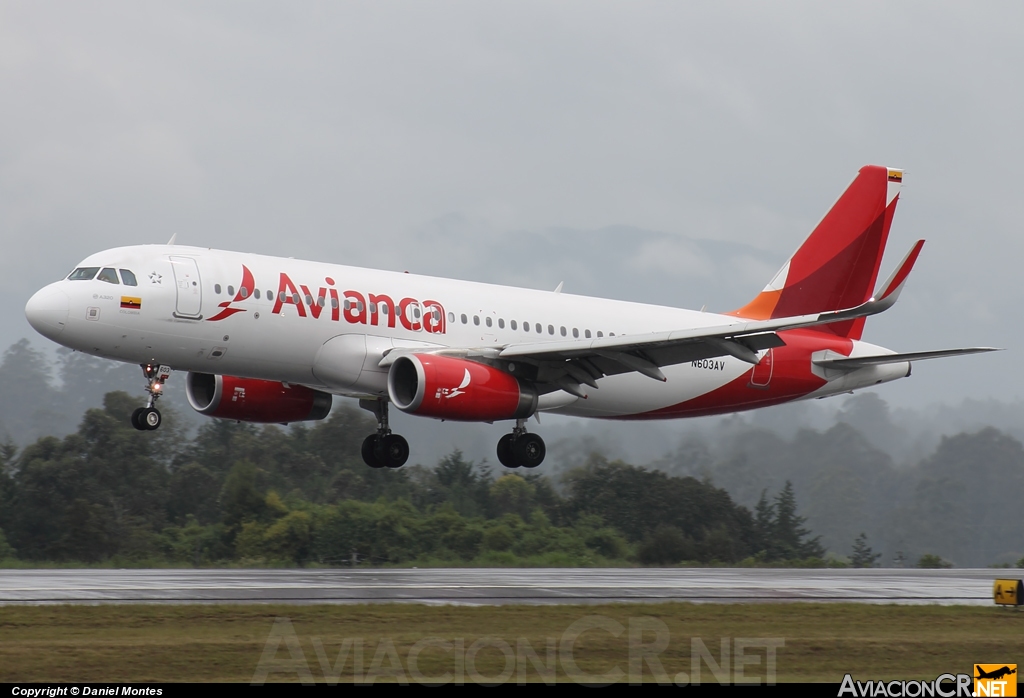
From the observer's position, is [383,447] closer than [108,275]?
No

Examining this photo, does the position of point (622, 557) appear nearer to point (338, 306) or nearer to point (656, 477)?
point (656, 477)

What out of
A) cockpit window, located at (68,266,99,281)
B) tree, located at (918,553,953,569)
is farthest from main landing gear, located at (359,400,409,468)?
tree, located at (918,553,953,569)

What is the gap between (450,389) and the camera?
1201 inches

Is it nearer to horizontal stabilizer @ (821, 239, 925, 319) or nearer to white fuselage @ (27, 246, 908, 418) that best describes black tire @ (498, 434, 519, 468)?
white fuselage @ (27, 246, 908, 418)

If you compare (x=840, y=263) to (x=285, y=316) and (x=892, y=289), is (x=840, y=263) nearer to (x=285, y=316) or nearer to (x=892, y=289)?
(x=892, y=289)

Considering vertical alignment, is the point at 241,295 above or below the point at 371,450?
above

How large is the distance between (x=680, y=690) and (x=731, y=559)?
118 ft

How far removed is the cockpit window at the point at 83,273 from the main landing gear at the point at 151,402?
2.39 metres

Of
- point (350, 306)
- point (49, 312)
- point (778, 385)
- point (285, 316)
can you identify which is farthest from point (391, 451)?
point (778, 385)

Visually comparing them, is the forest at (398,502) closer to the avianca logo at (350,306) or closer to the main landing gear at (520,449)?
the main landing gear at (520,449)

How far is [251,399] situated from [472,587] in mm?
9765

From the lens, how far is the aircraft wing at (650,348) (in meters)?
30.5

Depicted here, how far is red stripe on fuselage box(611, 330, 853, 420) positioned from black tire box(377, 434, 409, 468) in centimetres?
655

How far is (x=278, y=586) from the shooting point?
2725 centimetres
